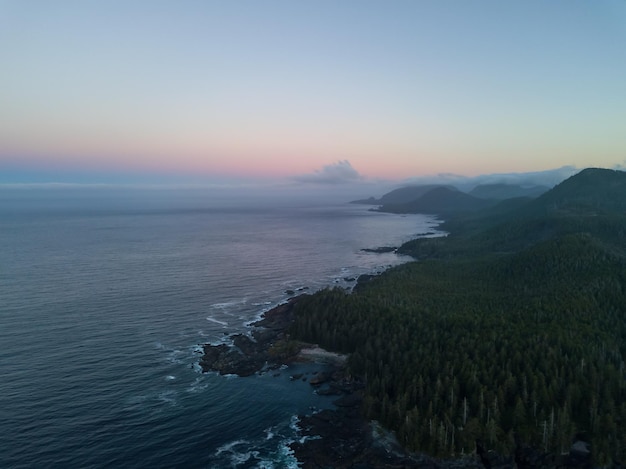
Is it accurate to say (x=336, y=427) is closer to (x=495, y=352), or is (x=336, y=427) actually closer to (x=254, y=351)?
(x=495, y=352)

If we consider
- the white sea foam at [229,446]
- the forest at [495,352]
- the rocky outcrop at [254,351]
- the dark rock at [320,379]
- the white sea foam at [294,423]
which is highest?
the forest at [495,352]

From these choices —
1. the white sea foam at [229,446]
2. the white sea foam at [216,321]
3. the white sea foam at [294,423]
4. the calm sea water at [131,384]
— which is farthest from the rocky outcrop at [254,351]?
the white sea foam at [229,446]

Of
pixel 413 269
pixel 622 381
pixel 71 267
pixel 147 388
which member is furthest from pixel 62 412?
pixel 413 269

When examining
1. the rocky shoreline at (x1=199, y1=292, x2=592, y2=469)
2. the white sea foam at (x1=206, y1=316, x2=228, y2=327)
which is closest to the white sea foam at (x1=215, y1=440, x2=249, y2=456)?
the rocky shoreline at (x1=199, y1=292, x2=592, y2=469)

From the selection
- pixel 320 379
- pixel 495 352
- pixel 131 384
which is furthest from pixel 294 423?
pixel 495 352

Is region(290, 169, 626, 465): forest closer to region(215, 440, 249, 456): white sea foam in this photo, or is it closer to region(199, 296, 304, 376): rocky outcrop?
region(199, 296, 304, 376): rocky outcrop

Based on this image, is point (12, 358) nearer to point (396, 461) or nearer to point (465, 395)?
point (396, 461)

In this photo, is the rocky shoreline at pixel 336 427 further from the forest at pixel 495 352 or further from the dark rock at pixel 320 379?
the forest at pixel 495 352

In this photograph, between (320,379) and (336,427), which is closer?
(336,427)
